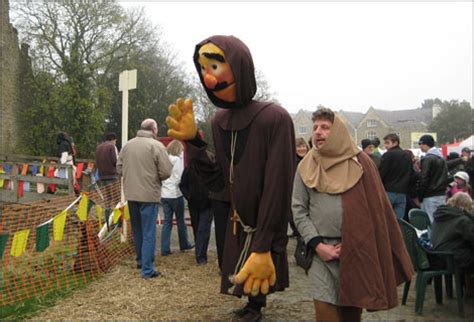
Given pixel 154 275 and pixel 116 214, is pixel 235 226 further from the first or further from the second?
pixel 116 214

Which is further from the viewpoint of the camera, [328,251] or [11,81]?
[11,81]

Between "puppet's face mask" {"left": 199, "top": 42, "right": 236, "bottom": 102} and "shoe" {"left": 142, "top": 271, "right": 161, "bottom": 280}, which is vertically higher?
"puppet's face mask" {"left": 199, "top": 42, "right": 236, "bottom": 102}

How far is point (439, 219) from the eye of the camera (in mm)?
4414

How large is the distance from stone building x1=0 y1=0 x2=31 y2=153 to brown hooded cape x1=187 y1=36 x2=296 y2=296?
2045 cm

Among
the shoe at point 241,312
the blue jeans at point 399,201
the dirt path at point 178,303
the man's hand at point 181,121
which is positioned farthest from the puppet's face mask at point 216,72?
the blue jeans at point 399,201

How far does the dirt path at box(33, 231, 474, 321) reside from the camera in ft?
13.8

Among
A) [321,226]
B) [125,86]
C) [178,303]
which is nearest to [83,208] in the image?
[178,303]

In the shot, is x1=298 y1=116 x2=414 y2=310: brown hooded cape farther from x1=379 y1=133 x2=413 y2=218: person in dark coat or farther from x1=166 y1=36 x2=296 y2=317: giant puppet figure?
x1=379 y1=133 x2=413 y2=218: person in dark coat

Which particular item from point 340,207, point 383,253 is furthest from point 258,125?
point 383,253

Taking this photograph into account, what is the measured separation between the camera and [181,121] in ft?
10.5

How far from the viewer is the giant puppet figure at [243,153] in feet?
10.2

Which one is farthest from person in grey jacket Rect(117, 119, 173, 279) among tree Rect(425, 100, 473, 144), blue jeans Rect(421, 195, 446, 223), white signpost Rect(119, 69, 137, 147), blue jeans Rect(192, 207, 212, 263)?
tree Rect(425, 100, 473, 144)

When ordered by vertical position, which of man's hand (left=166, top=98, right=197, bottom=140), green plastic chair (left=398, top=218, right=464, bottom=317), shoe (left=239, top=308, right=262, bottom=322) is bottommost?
shoe (left=239, top=308, right=262, bottom=322)

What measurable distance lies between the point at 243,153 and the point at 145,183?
2.45 meters
